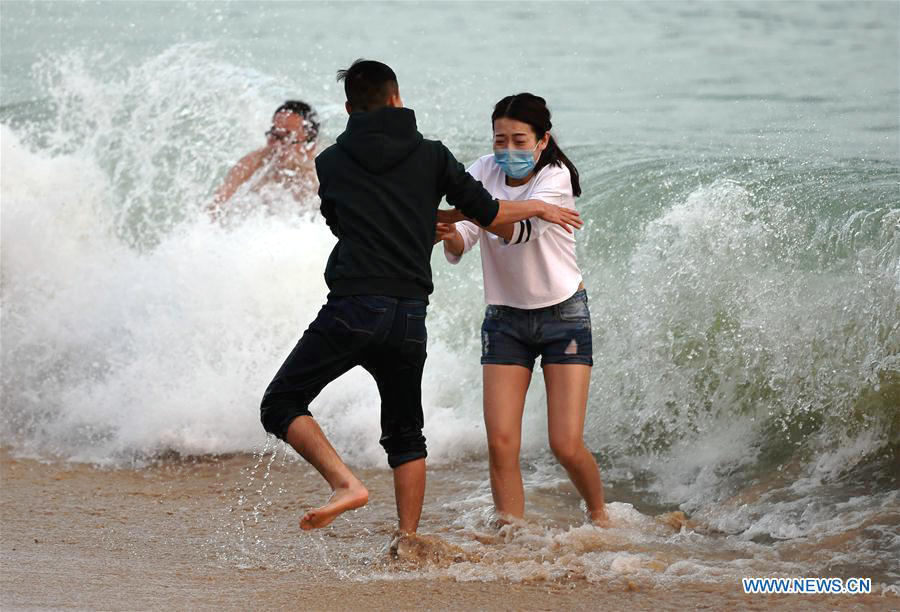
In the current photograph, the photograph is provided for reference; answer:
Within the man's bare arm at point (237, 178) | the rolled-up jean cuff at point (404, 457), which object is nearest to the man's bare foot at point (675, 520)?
the rolled-up jean cuff at point (404, 457)

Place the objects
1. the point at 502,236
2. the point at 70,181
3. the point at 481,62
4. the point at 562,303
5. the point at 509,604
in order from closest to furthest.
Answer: the point at 509,604, the point at 502,236, the point at 562,303, the point at 70,181, the point at 481,62

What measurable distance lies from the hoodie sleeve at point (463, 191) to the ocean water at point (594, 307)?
1.23m

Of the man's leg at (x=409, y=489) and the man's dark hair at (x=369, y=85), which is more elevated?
the man's dark hair at (x=369, y=85)

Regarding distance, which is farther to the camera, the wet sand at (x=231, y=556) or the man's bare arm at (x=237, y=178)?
the man's bare arm at (x=237, y=178)

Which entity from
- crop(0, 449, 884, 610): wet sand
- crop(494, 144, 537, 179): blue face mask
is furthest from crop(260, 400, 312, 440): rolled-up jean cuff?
crop(494, 144, 537, 179): blue face mask

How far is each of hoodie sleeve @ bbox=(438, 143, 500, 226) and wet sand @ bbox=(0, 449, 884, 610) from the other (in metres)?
1.21

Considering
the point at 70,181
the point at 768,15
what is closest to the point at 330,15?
the point at 768,15

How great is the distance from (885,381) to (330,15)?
15.5 m

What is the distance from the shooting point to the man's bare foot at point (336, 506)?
3.58 m

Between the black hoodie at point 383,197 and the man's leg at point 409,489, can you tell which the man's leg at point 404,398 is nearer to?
the man's leg at point 409,489

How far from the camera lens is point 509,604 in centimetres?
368

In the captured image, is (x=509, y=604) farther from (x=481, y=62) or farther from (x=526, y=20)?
(x=526, y=20)

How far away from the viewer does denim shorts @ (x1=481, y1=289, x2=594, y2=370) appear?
421cm

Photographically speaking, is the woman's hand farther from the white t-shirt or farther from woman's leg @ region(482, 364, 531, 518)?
woman's leg @ region(482, 364, 531, 518)
